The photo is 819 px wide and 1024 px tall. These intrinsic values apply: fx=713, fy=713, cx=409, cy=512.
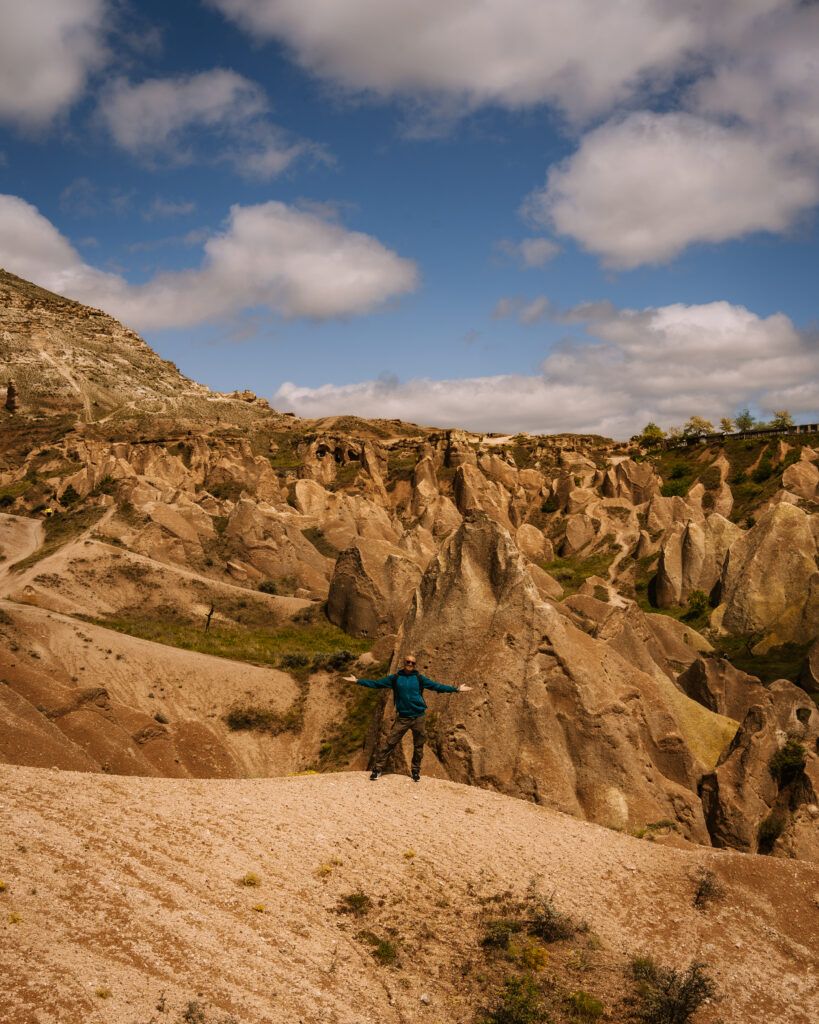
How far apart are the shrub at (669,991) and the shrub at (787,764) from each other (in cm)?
958

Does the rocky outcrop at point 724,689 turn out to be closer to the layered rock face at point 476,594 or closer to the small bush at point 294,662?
the layered rock face at point 476,594

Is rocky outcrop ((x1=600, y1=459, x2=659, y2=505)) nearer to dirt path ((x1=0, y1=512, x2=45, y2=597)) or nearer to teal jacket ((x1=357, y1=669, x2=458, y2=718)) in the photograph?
dirt path ((x1=0, y1=512, x2=45, y2=597))

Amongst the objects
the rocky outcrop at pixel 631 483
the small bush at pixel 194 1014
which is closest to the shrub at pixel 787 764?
the small bush at pixel 194 1014

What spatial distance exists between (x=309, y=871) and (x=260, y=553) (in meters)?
40.6

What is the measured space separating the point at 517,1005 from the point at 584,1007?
0.74 metres

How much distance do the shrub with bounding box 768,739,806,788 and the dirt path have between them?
38.2 metres

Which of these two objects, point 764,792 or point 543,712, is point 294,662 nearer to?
point 543,712

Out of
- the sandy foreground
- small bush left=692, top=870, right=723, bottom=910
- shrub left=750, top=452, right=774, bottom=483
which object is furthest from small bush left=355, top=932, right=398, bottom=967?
shrub left=750, top=452, right=774, bottom=483

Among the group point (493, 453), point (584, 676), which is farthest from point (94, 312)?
point (584, 676)

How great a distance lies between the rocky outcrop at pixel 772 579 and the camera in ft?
123

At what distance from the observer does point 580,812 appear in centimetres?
1469

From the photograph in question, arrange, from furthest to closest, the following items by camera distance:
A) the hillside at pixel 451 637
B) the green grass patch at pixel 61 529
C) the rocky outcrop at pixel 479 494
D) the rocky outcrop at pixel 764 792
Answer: the rocky outcrop at pixel 479 494 < the green grass patch at pixel 61 529 < the rocky outcrop at pixel 764 792 < the hillside at pixel 451 637

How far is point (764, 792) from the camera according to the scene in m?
16.4

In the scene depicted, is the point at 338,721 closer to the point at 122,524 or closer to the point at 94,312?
the point at 122,524
